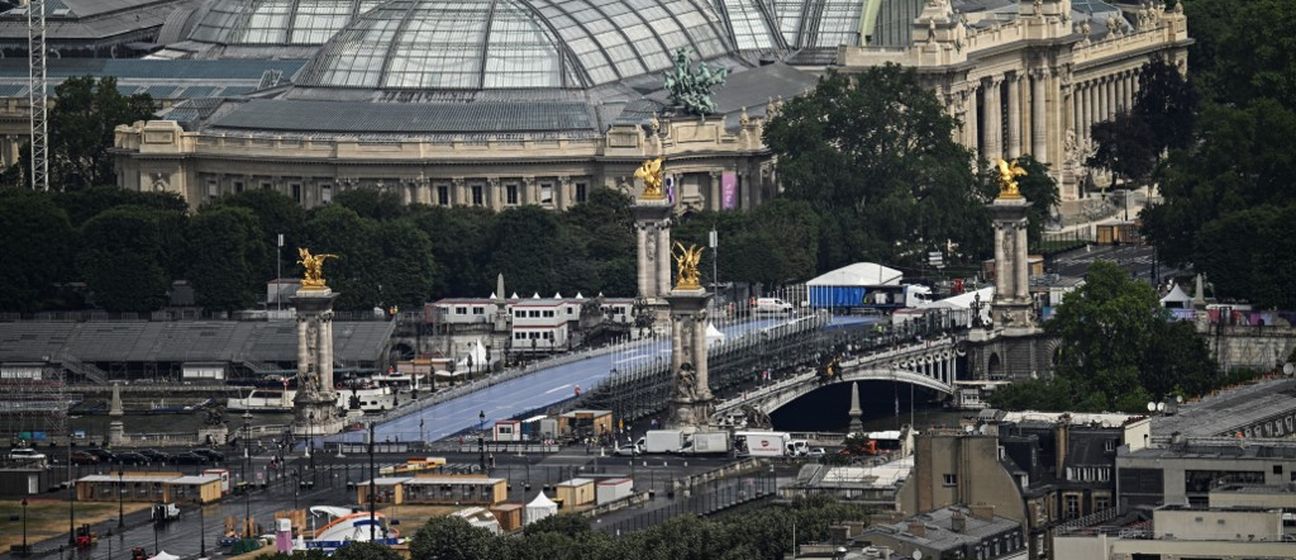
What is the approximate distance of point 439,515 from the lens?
655 ft

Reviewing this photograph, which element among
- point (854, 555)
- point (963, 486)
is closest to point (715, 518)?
point (963, 486)

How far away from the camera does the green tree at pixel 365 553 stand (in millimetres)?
186375

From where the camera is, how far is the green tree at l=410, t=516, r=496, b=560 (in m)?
188

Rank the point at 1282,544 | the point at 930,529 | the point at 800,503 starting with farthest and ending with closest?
the point at 800,503, the point at 930,529, the point at 1282,544

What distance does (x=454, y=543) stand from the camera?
619 feet

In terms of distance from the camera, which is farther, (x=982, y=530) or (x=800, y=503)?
(x=800, y=503)

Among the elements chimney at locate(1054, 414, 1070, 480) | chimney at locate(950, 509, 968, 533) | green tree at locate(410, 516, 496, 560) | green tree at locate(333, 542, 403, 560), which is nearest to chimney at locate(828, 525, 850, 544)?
chimney at locate(950, 509, 968, 533)

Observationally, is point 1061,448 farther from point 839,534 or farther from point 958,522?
point 958,522

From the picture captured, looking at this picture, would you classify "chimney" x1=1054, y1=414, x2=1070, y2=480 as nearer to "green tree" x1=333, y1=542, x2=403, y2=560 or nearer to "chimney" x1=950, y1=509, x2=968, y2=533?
"chimney" x1=950, y1=509, x2=968, y2=533

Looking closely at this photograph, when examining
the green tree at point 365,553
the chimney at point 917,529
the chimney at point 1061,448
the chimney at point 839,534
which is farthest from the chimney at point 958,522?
the green tree at point 365,553

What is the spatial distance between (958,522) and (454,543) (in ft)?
67.3

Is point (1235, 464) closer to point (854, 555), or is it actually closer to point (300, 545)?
point (854, 555)

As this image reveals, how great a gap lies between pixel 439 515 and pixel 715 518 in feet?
31.4

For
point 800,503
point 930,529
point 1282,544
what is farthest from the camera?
point 800,503
